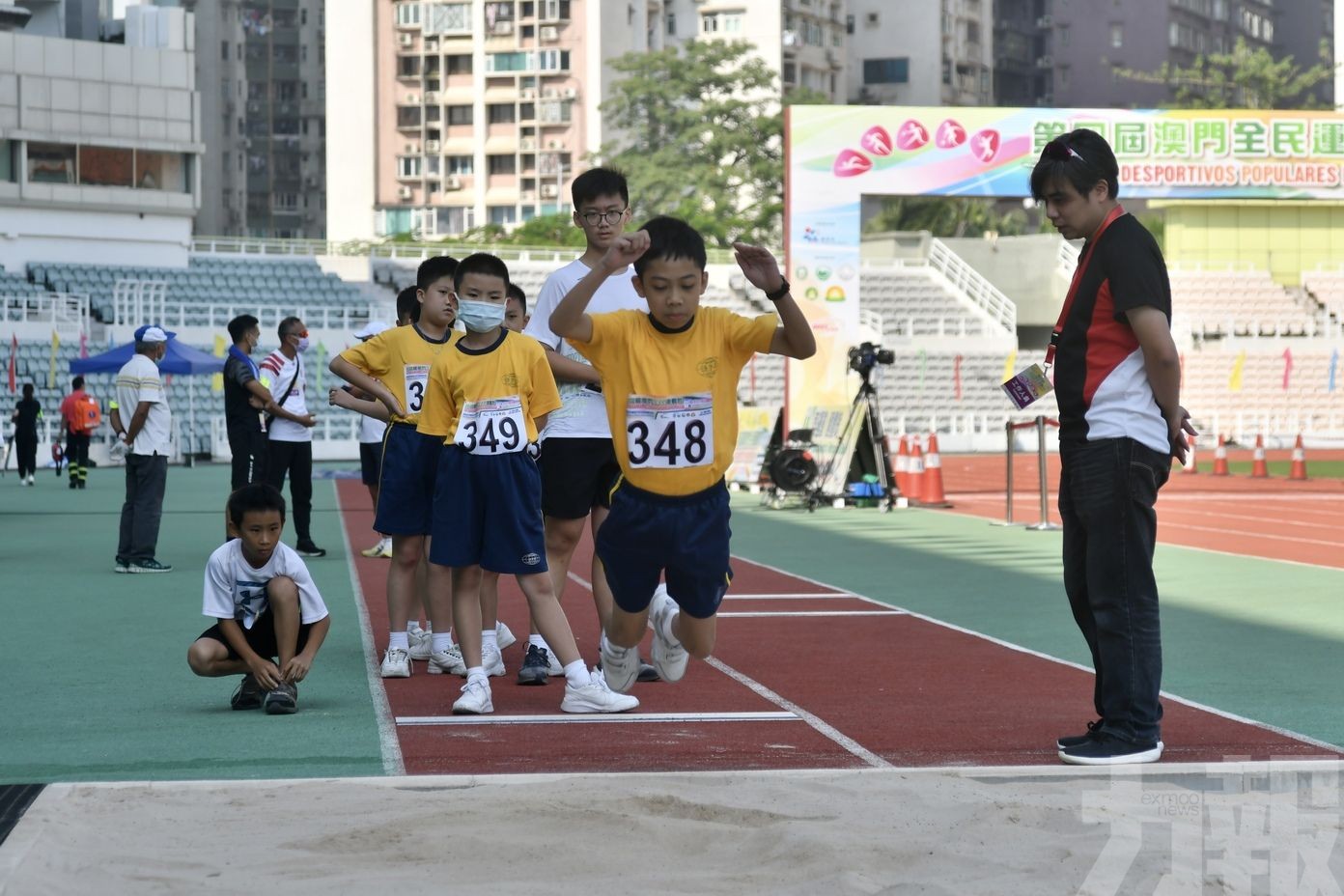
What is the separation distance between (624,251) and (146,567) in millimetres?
8720

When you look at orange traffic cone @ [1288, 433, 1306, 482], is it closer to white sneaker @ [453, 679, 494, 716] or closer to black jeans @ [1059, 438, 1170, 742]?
black jeans @ [1059, 438, 1170, 742]

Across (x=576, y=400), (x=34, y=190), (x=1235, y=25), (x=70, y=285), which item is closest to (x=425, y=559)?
(x=576, y=400)

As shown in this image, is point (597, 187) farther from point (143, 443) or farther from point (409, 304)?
point (143, 443)

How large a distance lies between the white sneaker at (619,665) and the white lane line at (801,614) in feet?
11.1

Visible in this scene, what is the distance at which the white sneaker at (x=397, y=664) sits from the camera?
7.88 m

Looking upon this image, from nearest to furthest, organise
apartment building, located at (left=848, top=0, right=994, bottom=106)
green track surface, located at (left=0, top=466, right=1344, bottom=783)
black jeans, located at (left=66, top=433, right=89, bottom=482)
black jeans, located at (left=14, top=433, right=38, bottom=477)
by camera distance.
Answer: green track surface, located at (left=0, top=466, right=1344, bottom=783) → black jeans, located at (left=66, top=433, right=89, bottom=482) → black jeans, located at (left=14, top=433, right=38, bottom=477) → apartment building, located at (left=848, top=0, right=994, bottom=106)

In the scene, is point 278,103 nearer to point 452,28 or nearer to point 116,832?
point 452,28

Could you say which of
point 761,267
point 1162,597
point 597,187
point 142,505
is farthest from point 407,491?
point 142,505

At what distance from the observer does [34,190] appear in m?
51.3

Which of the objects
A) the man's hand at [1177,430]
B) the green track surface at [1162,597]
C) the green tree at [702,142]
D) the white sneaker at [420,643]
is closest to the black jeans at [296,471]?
the green track surface at [1162,597]

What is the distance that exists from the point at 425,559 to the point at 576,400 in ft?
4.49

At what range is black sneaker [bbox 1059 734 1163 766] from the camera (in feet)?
19.0

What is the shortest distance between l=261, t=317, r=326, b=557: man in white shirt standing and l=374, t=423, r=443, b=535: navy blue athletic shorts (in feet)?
18.1

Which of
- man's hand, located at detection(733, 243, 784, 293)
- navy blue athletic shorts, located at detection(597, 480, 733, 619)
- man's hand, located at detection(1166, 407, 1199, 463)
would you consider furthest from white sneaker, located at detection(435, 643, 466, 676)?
man's hand, located at detection(1166, 407, 1199, 463)
